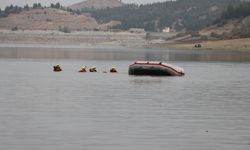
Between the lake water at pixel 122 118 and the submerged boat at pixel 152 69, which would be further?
the submerged boat at pixel 152 69

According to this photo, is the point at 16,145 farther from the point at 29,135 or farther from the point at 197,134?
the point at 197,134

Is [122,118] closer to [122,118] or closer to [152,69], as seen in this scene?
[122,118]

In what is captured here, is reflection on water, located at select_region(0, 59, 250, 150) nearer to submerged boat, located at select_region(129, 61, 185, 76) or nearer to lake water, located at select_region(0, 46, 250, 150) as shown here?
lake water, located at select_region(0, 46, 250, 150)

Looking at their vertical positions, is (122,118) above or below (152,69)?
above

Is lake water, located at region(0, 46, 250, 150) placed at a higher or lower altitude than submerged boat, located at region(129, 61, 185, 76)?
higher

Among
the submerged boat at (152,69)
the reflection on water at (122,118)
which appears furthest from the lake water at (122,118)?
the submerged boat at (152,69)

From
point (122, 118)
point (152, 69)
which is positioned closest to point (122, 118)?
point (122, 118)

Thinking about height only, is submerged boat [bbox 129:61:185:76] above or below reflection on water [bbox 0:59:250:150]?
below

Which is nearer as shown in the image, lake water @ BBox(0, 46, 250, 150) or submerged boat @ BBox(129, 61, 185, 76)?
lake water @ BBox(0, 46, 250, 150)

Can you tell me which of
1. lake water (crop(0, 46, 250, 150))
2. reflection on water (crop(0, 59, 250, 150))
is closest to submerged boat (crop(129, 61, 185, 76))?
lake water (crop(0, 46, 250, 150))

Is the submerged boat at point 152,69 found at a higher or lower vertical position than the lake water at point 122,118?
lower

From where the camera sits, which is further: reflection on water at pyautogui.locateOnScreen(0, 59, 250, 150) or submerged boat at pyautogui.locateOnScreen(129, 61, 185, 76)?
submerged boat at pyautogui.locateOnScreen(129, 61, 185, 76)

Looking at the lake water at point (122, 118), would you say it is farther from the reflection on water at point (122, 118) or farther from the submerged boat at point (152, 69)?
the submerged boat at point (152, 69)

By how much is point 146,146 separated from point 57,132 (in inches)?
171
